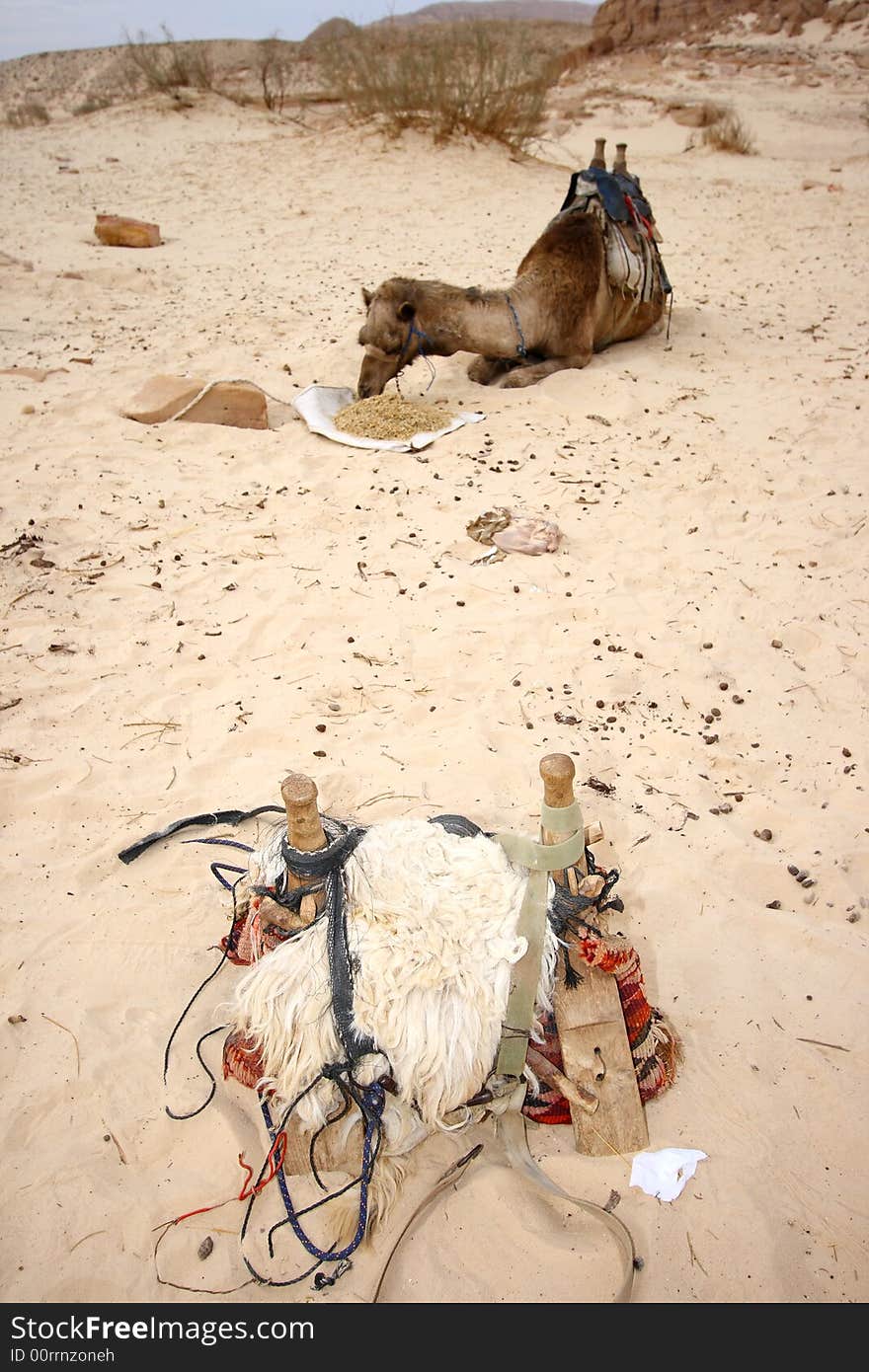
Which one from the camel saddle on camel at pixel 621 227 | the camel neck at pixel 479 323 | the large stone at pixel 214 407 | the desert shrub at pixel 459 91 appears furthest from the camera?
the desert shrub at pixel 459 91

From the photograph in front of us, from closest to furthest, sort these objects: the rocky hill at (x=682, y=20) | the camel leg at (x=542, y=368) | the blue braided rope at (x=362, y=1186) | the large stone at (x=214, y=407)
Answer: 1. the blue braided rope at (x=362, y=1186)
2. the large stone at (x=214, y=407)
3. the camel leg at (x=542, y=368)
4. the rocky hill at (x=682, y=20)

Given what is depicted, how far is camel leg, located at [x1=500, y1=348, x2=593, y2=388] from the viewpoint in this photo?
17.8 feet

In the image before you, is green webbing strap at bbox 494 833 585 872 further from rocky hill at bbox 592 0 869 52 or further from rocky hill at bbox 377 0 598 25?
rocky hill at bbox 377 0 598 25

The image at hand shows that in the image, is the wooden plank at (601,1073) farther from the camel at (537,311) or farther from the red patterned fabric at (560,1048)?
the camel at (537,311)

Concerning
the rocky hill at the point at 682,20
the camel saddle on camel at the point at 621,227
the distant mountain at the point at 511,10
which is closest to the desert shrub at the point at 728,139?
the camel saddle on camel at the point at 621,227

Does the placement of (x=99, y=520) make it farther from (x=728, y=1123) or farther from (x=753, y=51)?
(x=753, y=51)

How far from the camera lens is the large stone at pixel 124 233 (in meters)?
8.55

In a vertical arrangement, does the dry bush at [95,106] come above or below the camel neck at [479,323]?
above

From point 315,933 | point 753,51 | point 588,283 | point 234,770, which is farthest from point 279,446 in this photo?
point 753,51

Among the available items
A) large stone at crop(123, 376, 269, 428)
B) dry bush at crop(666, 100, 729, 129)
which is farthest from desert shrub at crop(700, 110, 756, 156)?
large stone at crop(123, 376, 269, 428)

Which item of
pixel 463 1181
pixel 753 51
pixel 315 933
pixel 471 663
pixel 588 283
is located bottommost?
pixel 463 1181

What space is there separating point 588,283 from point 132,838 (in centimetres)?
458

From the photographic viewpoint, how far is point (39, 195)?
10.5 meters

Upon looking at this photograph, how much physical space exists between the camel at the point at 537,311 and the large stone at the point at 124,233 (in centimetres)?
468
